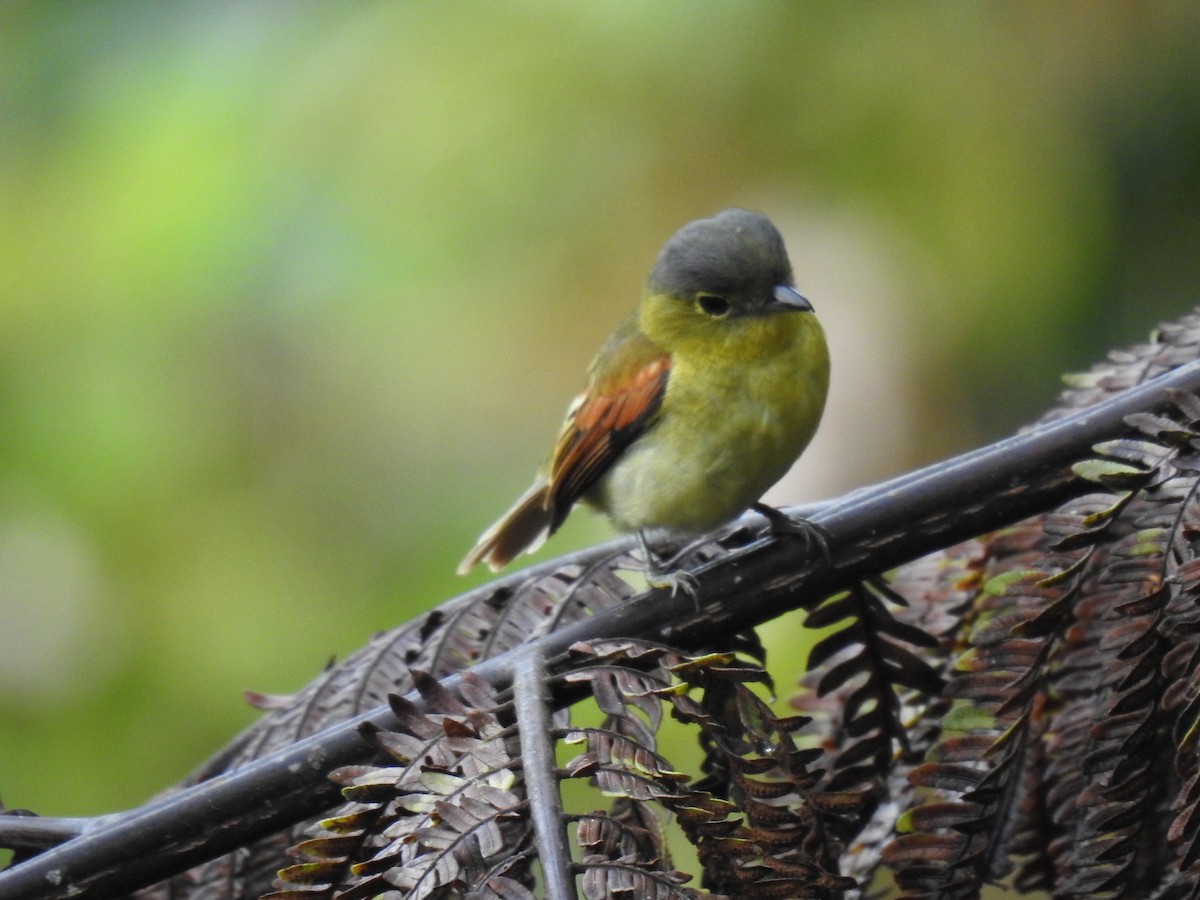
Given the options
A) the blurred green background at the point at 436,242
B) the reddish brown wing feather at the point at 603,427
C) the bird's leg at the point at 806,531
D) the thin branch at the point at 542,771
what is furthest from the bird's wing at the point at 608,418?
the thin branch at the point at 542,771

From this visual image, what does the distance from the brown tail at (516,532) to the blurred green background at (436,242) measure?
0.44 metres

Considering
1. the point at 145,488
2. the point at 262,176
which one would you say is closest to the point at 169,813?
the point at 145,488

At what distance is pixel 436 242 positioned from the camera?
4156 mm

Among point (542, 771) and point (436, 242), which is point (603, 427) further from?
point (542, 771)

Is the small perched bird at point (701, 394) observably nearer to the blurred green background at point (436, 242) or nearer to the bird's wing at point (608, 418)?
the bird's wing at point (608, 418)

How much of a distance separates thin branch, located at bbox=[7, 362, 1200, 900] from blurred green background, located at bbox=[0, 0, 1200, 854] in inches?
86.2

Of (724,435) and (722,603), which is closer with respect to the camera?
(722,603)

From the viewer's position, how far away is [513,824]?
124 cm

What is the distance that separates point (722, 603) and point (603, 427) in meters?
1.43

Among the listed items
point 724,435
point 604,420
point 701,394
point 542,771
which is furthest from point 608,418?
point 542,771

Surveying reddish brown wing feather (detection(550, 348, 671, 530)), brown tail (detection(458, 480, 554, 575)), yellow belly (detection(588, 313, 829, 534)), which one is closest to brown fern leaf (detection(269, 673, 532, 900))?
yellow belly (detection(588, 313, 829, 534))

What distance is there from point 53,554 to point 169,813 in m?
2.73

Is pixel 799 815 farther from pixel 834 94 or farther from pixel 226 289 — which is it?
pixel 834 94

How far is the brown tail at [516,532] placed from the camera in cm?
320
